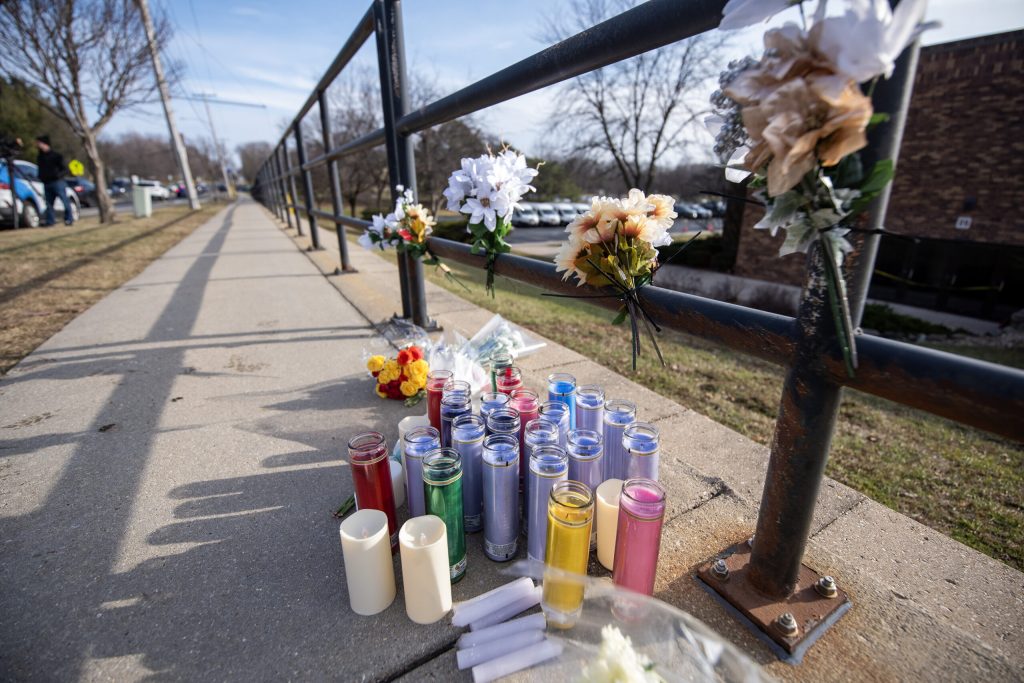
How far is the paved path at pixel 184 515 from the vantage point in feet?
3.52

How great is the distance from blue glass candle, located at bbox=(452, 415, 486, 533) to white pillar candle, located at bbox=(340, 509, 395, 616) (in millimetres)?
284

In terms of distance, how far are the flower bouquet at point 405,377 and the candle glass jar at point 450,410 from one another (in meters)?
0.64

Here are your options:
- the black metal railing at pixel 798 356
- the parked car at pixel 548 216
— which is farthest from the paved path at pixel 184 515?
the parked car at pixel 548 216

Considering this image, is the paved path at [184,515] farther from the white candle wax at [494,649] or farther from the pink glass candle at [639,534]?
the pink glass candle at [639,534]

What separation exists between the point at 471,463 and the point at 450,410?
0.23 meters

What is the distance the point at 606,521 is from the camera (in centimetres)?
126

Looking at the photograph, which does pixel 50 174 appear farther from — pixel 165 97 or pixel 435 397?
pixel 435 397

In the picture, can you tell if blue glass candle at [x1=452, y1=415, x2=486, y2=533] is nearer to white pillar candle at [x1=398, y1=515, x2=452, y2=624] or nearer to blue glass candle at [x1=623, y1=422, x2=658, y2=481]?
white pillar candle at [x1=398, y1=515, x2=452, y2=624]

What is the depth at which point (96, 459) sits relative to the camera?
5.85ft

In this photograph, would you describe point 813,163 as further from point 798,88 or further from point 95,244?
point 95,244

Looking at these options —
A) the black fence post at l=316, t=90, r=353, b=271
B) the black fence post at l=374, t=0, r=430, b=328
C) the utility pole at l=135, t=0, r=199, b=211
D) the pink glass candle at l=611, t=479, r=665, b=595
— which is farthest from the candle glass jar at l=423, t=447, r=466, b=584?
the utility pole at l=135, t=0, r=199, b=211

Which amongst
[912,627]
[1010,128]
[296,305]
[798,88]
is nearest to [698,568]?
[912,627]

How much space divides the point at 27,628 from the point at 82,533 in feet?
1.13

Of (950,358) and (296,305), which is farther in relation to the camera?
(296,305)
